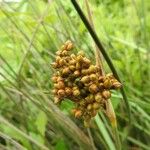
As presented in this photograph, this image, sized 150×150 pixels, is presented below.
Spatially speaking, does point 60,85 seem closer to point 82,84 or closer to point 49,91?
point 82,84

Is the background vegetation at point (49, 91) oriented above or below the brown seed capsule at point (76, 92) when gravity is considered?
below

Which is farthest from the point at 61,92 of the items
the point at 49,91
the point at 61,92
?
the point at 49,91

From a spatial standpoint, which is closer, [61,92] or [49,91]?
[61,92]

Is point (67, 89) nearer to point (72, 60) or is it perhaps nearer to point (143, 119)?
point (72, 60)

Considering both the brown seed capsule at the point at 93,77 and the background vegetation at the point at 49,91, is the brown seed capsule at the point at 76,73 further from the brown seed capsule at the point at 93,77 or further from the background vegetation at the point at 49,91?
the background vegetation at the point at 49,91

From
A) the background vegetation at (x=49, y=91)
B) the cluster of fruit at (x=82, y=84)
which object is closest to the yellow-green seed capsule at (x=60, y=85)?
the cluster of fruit at (x=82, y=84)

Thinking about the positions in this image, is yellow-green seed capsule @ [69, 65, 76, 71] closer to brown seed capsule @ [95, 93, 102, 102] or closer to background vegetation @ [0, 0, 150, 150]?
brown seed capsule @ [95, 93, 102, 102]
